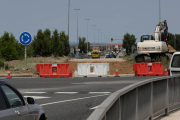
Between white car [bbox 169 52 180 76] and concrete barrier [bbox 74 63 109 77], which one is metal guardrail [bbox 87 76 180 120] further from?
concrete barrier [bbox 74 63 109 77]

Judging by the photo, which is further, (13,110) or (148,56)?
(148,56)

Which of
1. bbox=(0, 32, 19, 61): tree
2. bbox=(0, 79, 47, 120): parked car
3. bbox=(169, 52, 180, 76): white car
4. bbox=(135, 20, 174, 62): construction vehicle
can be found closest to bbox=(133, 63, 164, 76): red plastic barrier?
bbox=(169, 52, 180, 76): white car

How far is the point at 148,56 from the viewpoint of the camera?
44.0 meters

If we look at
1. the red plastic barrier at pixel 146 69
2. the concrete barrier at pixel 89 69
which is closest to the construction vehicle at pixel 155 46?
the red plastic barrier at pixel 146 69

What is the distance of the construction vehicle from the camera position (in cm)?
4194

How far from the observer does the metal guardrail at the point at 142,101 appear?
229 inches

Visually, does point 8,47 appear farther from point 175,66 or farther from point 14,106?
point 14,106

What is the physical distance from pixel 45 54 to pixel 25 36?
55.6m

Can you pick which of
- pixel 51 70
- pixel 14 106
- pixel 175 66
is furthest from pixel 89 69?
pixel 14 106

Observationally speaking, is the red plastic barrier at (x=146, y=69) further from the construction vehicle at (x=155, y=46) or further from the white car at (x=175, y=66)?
the construction vehicle at (x=155, y=46)

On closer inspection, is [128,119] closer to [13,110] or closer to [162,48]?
[13,110]

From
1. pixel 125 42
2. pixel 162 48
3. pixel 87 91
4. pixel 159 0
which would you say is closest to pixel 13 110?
pixel 87 91

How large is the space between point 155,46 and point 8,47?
186 feet

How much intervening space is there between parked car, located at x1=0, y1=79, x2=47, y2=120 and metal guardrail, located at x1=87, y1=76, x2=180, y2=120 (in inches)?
51.2
